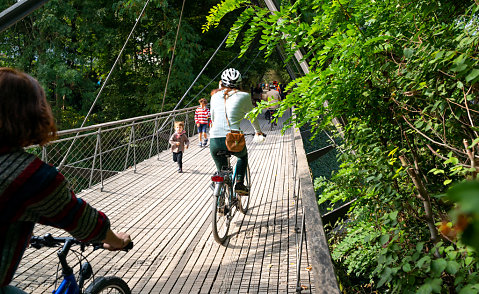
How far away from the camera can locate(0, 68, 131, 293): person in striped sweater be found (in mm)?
1325

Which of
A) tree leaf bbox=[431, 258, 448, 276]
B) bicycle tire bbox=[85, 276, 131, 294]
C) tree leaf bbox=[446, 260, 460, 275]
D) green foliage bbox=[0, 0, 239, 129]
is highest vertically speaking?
green foliage bbox=[0, 0, 239, 129]

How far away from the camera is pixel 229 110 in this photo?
4.56m

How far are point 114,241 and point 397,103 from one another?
1.77 metres

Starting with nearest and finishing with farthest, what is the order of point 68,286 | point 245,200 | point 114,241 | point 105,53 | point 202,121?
point 114,241 < point 68,286 < point 245,200 < point 202,121 < point 105,53

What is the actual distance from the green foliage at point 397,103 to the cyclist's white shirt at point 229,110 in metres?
1.40

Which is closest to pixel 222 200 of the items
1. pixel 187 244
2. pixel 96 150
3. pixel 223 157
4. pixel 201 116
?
pixel 223 157

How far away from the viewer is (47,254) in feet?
14.1

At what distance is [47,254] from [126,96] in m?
17.5

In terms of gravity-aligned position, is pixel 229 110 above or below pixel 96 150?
below

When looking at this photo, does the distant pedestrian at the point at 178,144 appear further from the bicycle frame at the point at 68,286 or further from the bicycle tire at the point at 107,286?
the bicycle frame at the point at 68,286

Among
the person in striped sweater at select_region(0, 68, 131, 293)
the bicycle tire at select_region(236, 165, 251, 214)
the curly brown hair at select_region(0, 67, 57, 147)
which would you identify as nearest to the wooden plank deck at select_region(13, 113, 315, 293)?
the bicycle tire at select_region(236, 165, 251, 214)

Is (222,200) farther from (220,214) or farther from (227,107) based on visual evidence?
(227,107)

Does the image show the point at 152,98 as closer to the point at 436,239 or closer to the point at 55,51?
the point at 55,51

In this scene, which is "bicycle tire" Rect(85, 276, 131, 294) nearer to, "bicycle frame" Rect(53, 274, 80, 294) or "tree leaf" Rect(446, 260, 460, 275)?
"bicycle frame" Rect(53, 274, 80, 294)
